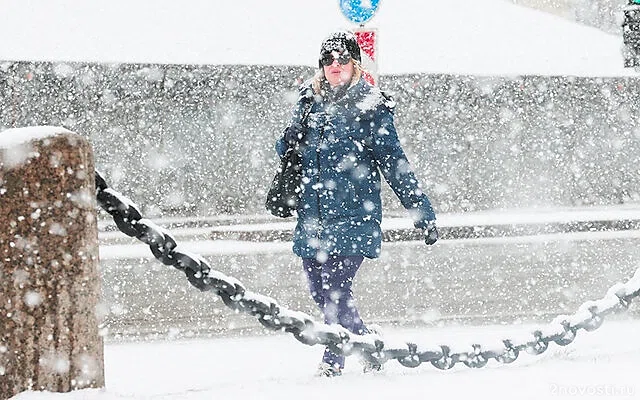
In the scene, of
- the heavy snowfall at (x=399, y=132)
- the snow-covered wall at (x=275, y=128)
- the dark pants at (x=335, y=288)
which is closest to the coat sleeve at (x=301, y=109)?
the dark pants at (x=335, y=288)

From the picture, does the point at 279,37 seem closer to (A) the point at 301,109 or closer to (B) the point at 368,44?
(B) the point at 368,44

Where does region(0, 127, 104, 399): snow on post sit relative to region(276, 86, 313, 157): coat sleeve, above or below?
below

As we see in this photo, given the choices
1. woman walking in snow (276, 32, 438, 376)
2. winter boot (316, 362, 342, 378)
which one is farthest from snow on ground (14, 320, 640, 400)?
woman walking in snow (276, 32, 438, 376)

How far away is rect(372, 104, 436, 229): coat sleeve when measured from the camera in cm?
456

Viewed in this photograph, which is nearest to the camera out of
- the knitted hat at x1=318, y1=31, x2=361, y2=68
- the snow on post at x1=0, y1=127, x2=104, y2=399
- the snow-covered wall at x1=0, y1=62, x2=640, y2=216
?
the snow on post at x1=0, y1=127, x2=104, y2=399

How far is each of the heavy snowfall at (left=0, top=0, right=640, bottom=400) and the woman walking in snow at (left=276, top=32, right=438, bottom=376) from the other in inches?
106

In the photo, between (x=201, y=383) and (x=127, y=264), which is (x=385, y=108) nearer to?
(x=201, y=383)

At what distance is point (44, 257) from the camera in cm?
323

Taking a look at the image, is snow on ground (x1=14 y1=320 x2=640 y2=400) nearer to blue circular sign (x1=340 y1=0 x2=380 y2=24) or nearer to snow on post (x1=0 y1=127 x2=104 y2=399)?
snow on post (x1=0 y1=127 x2=104 y2=399)

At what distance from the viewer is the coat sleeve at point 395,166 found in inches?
180

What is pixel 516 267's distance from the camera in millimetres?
9727

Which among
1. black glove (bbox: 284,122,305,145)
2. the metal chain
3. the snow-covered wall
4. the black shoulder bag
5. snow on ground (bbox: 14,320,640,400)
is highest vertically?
the snow-covered wall

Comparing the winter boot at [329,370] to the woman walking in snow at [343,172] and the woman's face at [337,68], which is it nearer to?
the woman walking in snow at [343,172]

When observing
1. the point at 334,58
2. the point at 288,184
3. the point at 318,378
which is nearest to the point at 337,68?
the point at 334,58
